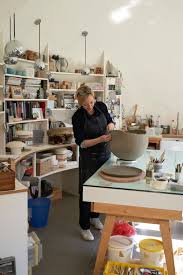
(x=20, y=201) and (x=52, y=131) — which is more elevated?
(x=52, y=131)

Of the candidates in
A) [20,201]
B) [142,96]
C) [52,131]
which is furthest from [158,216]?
[142,96]

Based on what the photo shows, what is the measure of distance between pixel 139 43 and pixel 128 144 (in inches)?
126

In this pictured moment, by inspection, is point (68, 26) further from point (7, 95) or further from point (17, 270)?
point (17, 270)

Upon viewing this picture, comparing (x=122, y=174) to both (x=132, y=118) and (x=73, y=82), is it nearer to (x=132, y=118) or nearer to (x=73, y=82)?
(x=73, y=82)

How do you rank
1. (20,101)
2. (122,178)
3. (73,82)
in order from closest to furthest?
1. (122,178)
2. (20,101)
3. (73,82)

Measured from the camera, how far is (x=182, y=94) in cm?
527

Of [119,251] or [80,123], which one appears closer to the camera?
[119,251]

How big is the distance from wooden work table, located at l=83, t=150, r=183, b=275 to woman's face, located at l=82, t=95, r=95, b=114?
99cm

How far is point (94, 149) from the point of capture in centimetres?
314

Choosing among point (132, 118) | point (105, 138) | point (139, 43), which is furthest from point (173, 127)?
point (105, 138)

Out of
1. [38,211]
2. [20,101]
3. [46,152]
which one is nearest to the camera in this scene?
[38,211]

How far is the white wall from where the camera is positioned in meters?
4.89

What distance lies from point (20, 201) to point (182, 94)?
12.5ft

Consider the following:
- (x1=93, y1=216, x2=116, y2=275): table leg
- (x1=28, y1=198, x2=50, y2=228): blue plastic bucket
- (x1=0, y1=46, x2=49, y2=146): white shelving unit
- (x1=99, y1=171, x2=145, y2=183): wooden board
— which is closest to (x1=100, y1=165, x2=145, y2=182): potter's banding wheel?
(x1=99, y1=171, x2=145, y2=183): wooden board
